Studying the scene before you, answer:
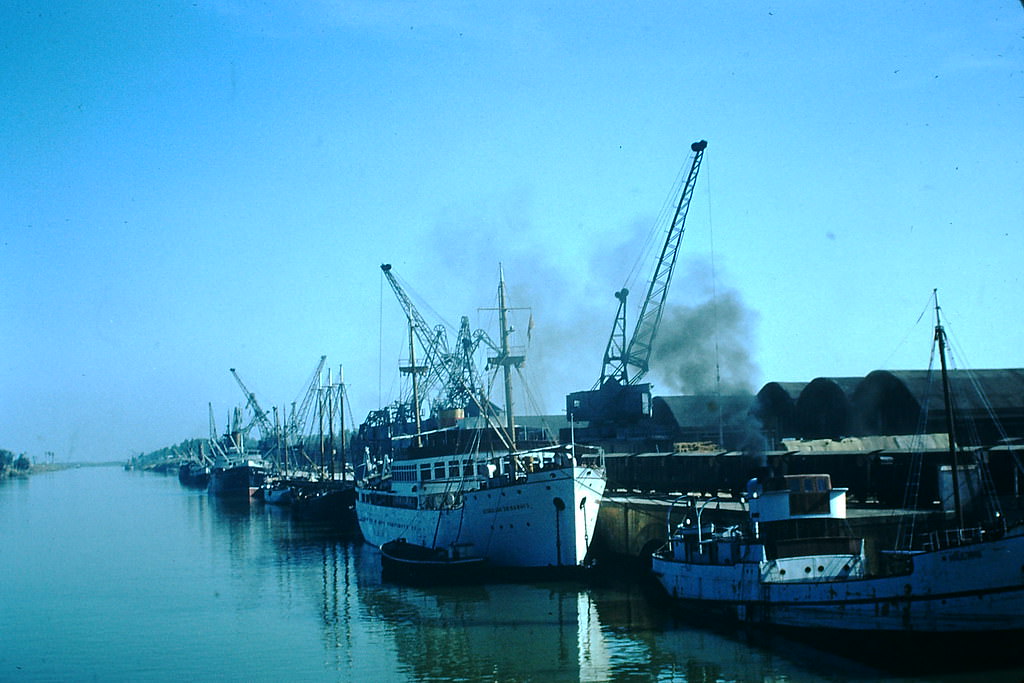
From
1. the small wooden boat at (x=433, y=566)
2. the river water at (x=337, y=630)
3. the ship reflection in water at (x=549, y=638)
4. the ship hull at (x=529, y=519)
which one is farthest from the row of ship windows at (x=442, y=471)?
the ship reflection in water at (x=549, y=638)

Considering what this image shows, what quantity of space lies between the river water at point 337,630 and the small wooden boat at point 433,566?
1.03 m

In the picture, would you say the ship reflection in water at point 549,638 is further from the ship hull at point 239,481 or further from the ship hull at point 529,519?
the ship hull at point 239,481

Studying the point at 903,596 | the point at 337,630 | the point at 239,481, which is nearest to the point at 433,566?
the point at 337,630

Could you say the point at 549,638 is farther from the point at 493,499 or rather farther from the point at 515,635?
the point at 493,499

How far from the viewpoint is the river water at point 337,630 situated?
95.8 feet

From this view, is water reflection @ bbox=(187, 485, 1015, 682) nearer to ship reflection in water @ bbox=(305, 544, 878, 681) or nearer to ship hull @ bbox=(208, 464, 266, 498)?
ship reflection in water @ bbox=(305, 544, 878, 681)

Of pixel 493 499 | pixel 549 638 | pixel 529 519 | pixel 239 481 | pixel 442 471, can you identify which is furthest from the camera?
pixel 239 481

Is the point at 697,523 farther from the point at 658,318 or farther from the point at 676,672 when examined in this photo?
the point at 658,318

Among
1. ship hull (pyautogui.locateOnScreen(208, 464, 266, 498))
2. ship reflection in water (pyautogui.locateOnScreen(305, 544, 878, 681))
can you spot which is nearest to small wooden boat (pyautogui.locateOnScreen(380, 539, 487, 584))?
ship reflection in water (pyautogui.locateOnScreen(305, 544, 878, 681))

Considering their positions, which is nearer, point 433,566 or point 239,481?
point 433,566

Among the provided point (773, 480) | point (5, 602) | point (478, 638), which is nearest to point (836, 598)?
A: point (773, 480)

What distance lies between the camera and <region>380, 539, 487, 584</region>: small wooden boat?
45656mm

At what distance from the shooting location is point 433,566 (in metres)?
46.1

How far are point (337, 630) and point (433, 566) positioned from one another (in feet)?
32.3
